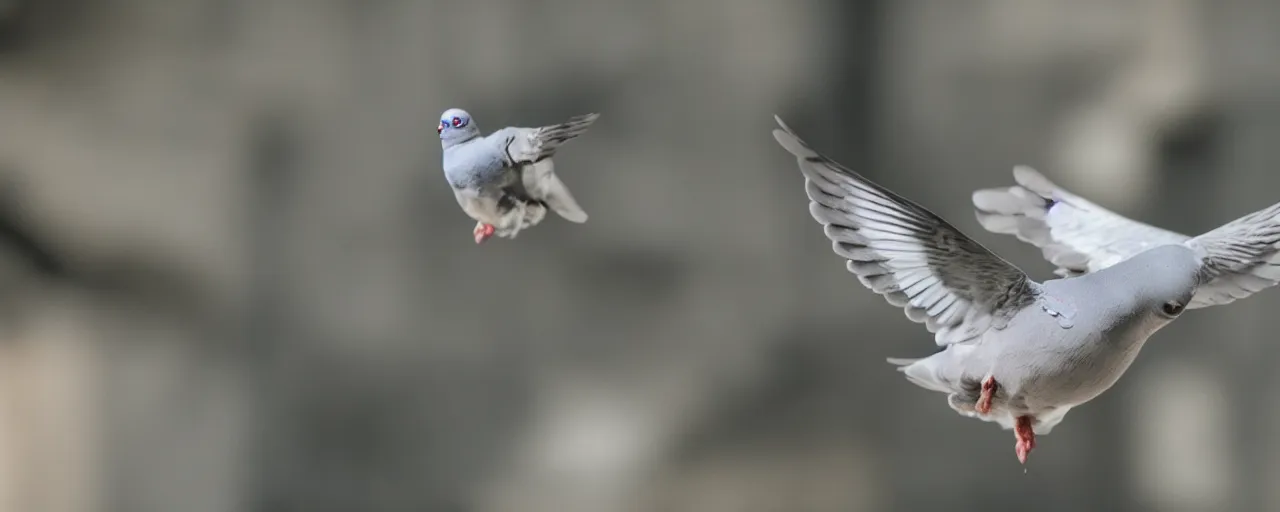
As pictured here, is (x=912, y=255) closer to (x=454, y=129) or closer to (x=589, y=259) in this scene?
(x=454, y=129)

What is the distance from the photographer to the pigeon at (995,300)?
0.58 metres

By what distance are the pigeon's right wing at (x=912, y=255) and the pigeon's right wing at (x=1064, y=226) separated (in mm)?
129

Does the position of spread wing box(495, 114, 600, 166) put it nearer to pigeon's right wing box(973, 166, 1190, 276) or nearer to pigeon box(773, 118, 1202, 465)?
pigeon box(773, 118, 1202, 465)

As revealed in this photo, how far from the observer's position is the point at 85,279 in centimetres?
124

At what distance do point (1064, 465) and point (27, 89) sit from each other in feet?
4.20

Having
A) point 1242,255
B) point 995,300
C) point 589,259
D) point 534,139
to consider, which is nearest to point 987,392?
point 995,300

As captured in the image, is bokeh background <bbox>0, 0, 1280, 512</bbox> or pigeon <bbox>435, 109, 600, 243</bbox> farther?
bokeh background <bbox>0, 0, 1280, 512</bbox>

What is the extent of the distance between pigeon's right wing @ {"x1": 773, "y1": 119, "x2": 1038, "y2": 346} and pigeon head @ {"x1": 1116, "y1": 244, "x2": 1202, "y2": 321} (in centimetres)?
6

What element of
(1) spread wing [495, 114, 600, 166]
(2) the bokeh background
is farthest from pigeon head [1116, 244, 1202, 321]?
(2) the bokeh background

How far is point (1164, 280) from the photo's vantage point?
57cm

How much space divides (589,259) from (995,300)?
630 millimetres

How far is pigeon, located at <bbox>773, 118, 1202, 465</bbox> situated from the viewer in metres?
0.58

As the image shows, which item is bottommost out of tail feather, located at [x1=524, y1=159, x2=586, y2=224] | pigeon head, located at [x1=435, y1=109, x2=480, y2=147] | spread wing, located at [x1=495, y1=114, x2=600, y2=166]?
tail feather, located at [x1=524, y1=159, x2=586, y2=224]

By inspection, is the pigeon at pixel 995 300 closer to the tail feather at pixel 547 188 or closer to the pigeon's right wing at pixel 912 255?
the pigeon's right wing at pixel 912 255
